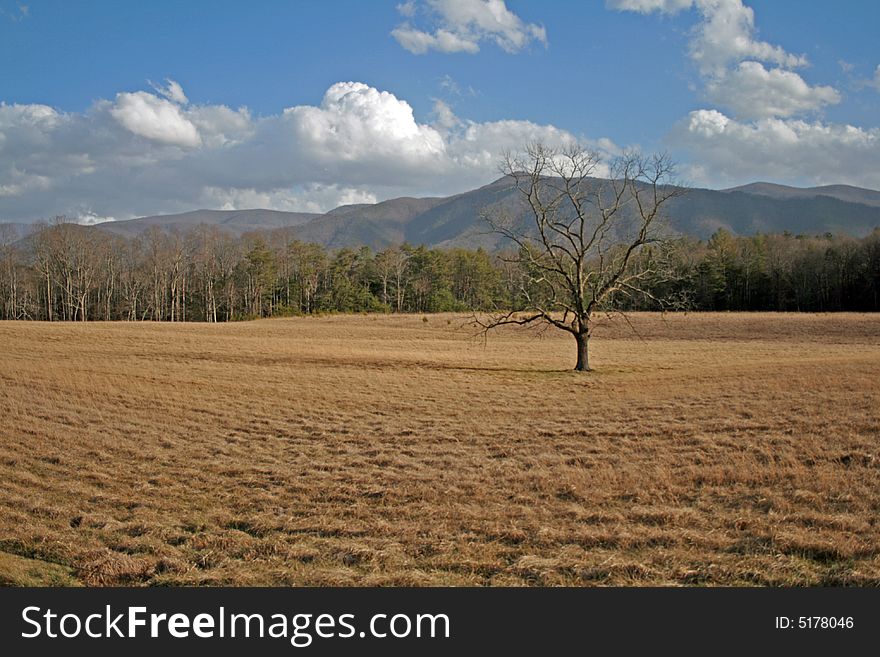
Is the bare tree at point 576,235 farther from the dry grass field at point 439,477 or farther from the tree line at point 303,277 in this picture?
the tree line at point 303,277

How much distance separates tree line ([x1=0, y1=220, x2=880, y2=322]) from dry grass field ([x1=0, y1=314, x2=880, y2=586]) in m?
63.0

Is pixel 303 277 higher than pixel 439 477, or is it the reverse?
pixel 303 277

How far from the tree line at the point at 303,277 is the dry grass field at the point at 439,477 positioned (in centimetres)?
6305

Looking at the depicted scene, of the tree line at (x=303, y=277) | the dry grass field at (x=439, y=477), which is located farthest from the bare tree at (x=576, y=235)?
the tree line at (x=303, y=277)

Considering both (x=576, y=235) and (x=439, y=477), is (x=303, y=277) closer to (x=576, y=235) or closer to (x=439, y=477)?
(x=576, y=235)

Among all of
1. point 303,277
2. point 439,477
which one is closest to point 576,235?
point 439,477

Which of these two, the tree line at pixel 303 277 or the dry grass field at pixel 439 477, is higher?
the tree line at pixel 303 277

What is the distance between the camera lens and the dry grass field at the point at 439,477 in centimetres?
727

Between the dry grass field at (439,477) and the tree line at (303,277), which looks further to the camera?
the tree line at (303,277)

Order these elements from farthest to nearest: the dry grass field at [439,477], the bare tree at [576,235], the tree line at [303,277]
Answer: the tree line at [303,277], the bare tree at [576,235], the dry grass field at [439,477]

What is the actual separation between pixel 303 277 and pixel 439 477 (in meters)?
93.1

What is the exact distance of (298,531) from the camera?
8750 mm

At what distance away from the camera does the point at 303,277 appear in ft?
331
